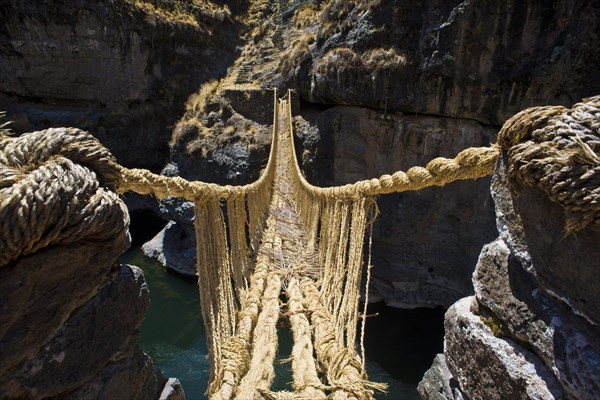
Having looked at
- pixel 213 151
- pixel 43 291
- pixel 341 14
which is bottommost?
pixel 213 151

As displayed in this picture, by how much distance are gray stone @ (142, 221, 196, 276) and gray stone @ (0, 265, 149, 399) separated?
340 inches

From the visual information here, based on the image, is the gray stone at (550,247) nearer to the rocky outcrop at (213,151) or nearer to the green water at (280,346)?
the green water at (280,346)

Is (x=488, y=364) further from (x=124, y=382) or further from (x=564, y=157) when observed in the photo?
(x=124, y=382)

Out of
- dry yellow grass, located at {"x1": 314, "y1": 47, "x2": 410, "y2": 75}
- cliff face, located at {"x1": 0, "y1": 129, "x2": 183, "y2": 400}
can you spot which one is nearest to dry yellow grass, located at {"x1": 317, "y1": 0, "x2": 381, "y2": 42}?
dry yellow grass, located at {"x1": 314, "y1": 47, "x2": 410, "y2": 75}

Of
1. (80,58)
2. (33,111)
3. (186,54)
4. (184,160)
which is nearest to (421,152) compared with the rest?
(184,160)

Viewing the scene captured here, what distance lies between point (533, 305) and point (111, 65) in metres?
12.4

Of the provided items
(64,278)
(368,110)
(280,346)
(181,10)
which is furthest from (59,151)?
(181,10)

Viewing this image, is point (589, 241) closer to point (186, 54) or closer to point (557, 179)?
point (557, 179)

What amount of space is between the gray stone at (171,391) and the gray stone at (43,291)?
Result: 45cm

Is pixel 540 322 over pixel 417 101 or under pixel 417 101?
under

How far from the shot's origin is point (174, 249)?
1006cm

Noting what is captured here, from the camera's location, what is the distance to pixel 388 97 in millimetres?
7570

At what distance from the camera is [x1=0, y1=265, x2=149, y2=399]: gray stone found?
2.43ft

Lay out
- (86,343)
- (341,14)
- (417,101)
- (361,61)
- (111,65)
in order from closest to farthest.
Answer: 1. (86,343)
2. (417,101)
3. (361,61)
4. (341,14)
5. (111,65)
